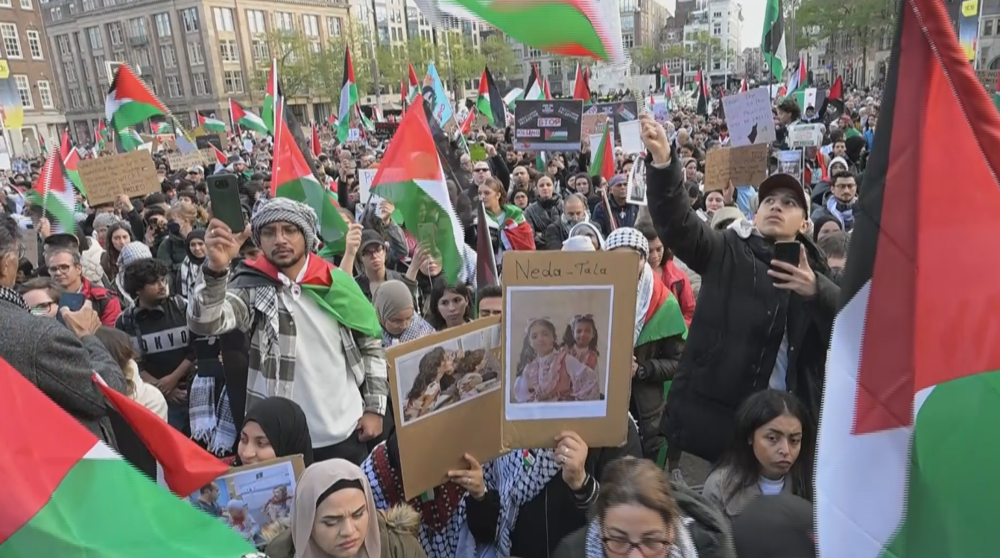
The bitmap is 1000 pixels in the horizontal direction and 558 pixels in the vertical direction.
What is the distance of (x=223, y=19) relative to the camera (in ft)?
206

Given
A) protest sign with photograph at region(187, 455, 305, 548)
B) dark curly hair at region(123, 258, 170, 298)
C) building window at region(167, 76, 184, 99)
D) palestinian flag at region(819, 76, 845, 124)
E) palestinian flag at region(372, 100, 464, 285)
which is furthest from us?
building window at region(167, 76, 184, 99)

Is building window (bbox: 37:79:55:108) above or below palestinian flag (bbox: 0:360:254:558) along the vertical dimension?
above

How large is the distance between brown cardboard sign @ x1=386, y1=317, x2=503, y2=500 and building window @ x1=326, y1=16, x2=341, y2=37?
75534mm

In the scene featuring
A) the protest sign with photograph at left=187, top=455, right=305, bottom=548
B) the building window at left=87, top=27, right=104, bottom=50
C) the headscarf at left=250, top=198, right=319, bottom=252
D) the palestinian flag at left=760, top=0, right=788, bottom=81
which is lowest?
the protest sign with photograph at left=187, top=455, right=305, bottom=548

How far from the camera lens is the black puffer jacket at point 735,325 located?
9.04ft

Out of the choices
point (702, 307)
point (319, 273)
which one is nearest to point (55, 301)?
point (319, 273)

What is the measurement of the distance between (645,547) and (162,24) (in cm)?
7301

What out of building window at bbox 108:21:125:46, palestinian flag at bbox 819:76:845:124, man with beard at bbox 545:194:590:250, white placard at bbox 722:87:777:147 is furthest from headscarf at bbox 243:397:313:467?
building window at bbox 108:21:125:46

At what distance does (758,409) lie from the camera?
8.46ft

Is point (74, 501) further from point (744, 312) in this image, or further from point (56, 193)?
point (56, 193)

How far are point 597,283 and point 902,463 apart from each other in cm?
90

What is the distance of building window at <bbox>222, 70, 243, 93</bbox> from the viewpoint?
6344 centimetres

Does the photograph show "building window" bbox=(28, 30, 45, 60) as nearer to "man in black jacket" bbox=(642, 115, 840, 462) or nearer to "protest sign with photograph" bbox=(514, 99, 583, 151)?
"protest sign with photograph" bbox=(514, 99, 583, 151)

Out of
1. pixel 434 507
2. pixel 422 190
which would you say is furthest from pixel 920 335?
pixel 422 190
